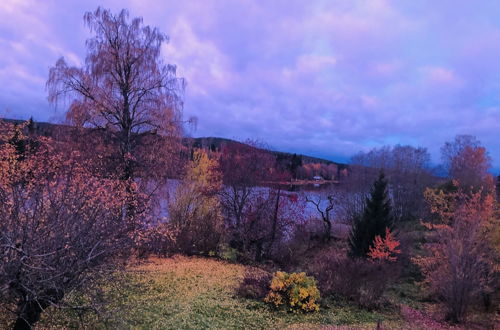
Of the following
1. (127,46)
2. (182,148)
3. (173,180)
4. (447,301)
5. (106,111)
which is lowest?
(447,301)

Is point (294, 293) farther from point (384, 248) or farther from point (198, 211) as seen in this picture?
point (384, 248)

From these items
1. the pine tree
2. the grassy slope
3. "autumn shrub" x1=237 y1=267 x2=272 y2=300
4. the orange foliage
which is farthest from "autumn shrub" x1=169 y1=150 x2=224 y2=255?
the pine tree

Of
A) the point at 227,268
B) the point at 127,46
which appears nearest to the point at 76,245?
the point at 227,268

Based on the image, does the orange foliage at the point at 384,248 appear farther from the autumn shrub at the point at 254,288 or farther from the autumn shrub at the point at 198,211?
the autumn shrub at the point at 254,288

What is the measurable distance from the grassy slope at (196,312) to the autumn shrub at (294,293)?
0.24 metres

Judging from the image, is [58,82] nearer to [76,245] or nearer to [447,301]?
[76,245]

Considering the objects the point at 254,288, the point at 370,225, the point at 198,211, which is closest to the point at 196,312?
the point at 254,288

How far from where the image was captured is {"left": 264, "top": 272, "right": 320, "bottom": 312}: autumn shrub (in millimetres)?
8914

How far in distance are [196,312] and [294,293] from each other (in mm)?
2513

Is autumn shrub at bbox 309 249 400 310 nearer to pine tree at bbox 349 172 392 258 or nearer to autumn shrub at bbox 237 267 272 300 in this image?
autumn shrub at bbox 237 267 272 300

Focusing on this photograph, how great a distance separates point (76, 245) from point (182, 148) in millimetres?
9364

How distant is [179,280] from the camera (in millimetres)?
11062

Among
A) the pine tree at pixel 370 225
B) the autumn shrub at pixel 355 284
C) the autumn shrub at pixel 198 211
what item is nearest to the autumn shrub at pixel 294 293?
the autumn shrub at pixel 355 284

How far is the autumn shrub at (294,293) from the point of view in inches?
351
